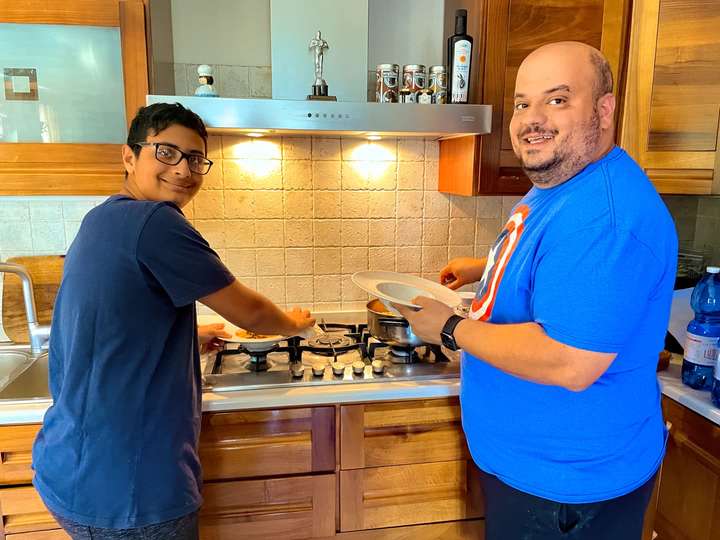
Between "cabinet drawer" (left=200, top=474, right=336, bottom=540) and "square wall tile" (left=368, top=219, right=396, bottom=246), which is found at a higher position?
"square wall tile" (left=368, top=219, right=396, bottom=246)

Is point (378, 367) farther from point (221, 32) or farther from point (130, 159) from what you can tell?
point (221, 32)

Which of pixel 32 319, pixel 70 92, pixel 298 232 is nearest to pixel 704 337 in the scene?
pixel 298 232

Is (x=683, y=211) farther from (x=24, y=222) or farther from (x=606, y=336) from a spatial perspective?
(x=24, y=222)

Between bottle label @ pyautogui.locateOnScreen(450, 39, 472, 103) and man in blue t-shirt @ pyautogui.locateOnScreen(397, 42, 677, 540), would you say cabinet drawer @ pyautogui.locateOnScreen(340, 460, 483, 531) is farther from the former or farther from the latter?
bottle label @ pyautogui.locateOnScreen(450, 39, 472, 103)

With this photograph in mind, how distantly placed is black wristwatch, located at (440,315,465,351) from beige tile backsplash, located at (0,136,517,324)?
95 centimetres

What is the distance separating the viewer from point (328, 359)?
1.62 meters

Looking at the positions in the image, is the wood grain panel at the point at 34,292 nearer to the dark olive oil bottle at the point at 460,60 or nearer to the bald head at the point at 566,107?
the dark olive oil bottle at the point at 460,60

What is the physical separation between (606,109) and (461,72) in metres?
0.73

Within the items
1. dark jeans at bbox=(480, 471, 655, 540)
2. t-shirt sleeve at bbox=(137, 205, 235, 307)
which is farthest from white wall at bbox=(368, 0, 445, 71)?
dark jeans at bbox=(480, 471, 655, 540)

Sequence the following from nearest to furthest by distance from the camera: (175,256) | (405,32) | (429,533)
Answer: (175,256)
(429,533)
(405,32)

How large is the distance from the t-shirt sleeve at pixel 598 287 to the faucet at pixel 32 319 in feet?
5.22

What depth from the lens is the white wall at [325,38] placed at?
65.6 inches

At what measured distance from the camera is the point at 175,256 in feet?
3.27

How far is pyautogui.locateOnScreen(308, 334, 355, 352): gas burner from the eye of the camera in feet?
5.52
